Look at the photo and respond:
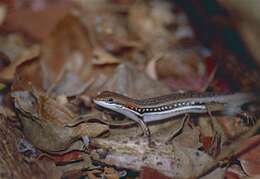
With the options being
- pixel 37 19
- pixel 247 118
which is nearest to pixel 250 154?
pixel 247 118

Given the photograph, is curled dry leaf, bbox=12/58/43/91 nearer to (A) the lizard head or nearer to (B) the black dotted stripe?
(A) the lizard head

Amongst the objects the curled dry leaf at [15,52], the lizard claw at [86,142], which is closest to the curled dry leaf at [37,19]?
the curled dry leaf at [15,52]

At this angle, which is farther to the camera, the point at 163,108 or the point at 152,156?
the point at 163,108

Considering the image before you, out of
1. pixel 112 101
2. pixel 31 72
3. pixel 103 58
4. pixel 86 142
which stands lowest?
pixel 86 142

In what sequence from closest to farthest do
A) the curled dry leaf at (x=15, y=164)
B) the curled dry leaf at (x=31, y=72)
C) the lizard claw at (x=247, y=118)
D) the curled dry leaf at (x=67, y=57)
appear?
the curled dry leaf at (x=15, y=164)
the lizard claw at (x=247, y=118)
the curled dry leaf at (x=31, y=72)
the curled dry leaf at (x=67, y=57)

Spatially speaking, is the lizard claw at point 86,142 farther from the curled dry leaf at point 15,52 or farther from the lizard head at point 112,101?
the curled dry leaf at point 15,52

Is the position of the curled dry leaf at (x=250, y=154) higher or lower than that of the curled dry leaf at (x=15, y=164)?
higher

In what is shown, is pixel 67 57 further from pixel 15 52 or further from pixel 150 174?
pixel 150 174
